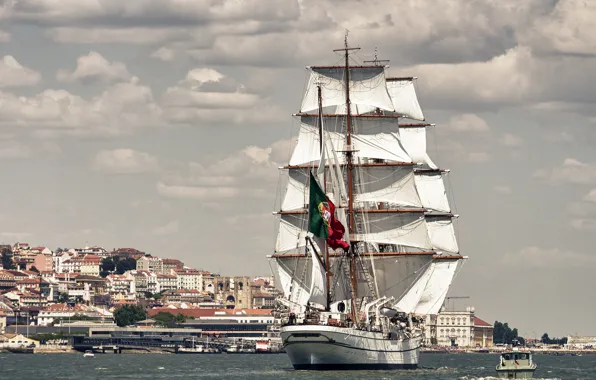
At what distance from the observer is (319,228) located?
295 feet

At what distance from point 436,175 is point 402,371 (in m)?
30.4

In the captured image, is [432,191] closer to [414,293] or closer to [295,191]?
[414,293]

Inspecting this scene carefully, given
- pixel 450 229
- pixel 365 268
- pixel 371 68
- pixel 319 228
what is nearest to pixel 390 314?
pixel 365 268

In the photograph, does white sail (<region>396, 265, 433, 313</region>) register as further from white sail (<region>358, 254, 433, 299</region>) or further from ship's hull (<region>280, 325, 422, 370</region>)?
ship's hull (<region>280, 325, 422, 370</region>)

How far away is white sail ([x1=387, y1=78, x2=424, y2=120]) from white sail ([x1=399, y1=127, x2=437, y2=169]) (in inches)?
97.4

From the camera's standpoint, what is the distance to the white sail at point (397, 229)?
336 ft

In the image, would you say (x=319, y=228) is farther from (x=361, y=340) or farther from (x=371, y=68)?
(x=371, y=68)

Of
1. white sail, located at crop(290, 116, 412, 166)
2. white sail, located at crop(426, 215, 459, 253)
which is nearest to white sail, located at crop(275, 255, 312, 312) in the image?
white sail, located at crop(290, 116, 412, 166)

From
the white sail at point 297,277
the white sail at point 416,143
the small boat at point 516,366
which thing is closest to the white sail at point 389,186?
the white sail at point 297,277

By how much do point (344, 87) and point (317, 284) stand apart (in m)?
17.5

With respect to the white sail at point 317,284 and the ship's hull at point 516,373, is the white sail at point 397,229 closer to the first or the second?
the white sail at point 317,284

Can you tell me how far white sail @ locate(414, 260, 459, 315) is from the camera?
10994 centimetres

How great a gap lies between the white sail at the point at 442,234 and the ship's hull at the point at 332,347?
88.5ft

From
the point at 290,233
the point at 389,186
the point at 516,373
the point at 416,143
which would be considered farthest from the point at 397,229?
the point at 516,373
